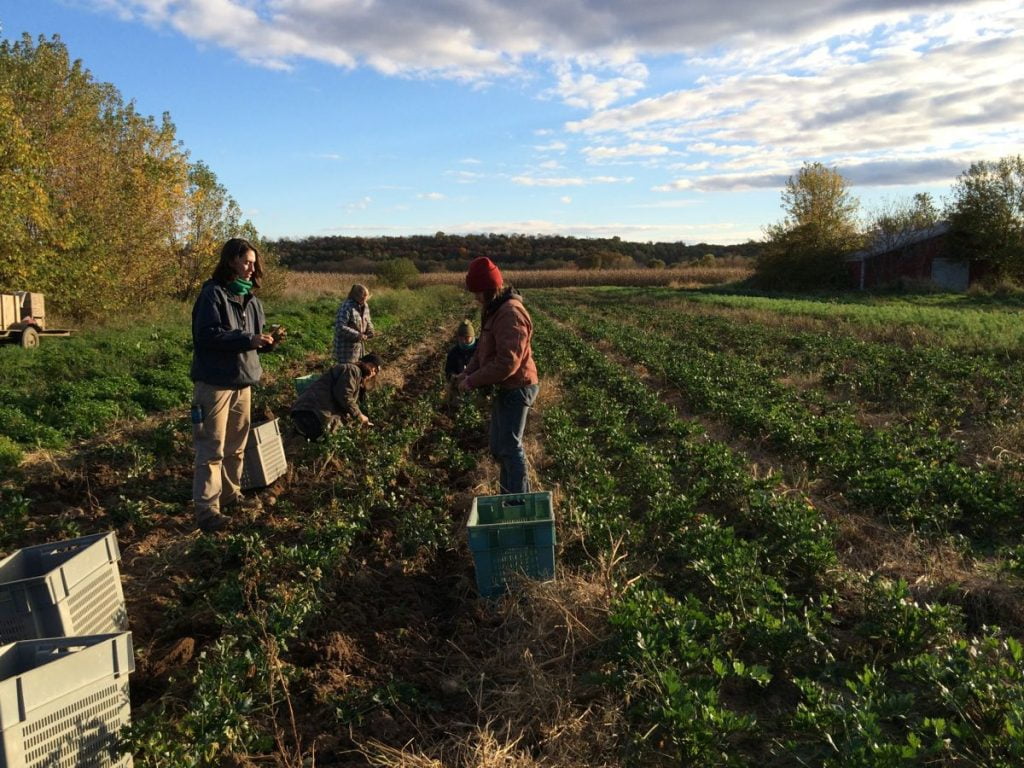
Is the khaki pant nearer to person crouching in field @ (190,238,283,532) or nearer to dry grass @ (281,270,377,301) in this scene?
person crouching in field @ (190,238,283,532)

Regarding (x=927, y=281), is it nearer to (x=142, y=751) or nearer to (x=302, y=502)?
(x=302, y=502)

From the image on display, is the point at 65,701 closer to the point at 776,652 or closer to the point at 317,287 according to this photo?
the point at 776,652

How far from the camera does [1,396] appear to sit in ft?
33.5

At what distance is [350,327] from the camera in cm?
946

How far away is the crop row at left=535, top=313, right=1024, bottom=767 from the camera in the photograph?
10.2 feet

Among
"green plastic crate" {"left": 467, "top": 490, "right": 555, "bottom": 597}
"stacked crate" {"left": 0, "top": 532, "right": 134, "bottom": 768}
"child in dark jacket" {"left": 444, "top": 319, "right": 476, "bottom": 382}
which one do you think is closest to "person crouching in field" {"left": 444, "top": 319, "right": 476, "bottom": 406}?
"child in dark jacket" {"left": 444, "top": 319, "right": 476, "bottom": 382}

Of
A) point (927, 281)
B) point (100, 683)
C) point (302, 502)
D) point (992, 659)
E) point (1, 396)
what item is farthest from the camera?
point (927, 281)

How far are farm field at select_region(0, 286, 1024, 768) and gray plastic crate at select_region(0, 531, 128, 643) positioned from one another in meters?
0.41

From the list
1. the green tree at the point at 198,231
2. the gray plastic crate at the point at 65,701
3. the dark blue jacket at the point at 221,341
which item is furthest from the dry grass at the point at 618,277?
the gray plastic crate at the point at 65,701

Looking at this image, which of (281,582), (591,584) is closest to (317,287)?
(281,582)

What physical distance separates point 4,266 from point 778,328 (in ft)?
68.9

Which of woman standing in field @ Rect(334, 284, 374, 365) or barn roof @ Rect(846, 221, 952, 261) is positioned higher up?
barn roof @ Rect(846, 221, 952, 261)

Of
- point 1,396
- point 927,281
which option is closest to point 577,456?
point 1,396

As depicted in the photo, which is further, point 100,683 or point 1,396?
point 1,396
